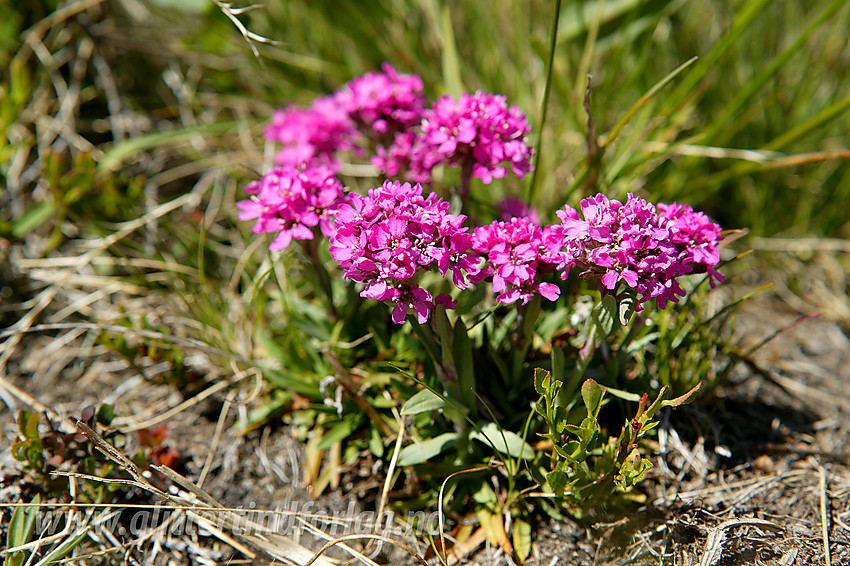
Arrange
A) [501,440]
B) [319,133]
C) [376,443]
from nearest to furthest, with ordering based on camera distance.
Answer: [501,440]
[376,443]
[319,133]

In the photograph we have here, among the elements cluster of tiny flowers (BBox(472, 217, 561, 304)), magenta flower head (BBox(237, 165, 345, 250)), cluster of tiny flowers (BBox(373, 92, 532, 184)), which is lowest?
cluster of tiny flowers (BBox(472, 217, 561, 304))

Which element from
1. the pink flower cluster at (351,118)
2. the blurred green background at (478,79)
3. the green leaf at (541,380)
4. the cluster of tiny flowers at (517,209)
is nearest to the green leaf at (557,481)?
the green leaf at (541,380)

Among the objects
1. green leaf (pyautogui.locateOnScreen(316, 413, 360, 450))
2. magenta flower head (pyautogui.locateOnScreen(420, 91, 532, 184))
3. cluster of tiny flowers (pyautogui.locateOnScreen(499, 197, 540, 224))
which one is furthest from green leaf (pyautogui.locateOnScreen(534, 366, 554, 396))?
cluster of tiny flowers (pyautogui.locateOnScreen(499, 197, 540, 224))

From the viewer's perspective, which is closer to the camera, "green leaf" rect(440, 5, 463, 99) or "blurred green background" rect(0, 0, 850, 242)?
"green leaf" rect(440, 5, 463, 99)

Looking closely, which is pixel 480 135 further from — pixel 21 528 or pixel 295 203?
A: pixel 21 528

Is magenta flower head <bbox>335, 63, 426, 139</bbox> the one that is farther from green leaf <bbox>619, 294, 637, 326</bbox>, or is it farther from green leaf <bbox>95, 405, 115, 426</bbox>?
green leaf <bbox>95, 405, 115, 426</bbox>

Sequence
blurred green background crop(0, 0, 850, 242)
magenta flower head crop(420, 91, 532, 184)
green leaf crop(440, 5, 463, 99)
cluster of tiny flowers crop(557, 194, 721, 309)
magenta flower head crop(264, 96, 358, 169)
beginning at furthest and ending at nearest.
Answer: blurred green background crop(0, 0, 850, 242) < green leaf crop(440, 5, 463, 99) < magenta flower head crop(264, 96, 358, 169) < magenta flower head crop(420, 91, 532, 184) < cluster of tiny flowers crop(557, 194, 721, 309)

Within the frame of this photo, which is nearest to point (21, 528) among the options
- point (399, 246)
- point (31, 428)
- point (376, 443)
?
point (31, 428)
